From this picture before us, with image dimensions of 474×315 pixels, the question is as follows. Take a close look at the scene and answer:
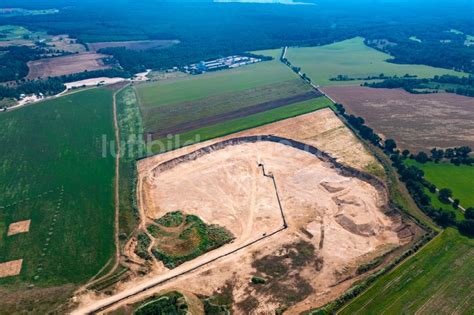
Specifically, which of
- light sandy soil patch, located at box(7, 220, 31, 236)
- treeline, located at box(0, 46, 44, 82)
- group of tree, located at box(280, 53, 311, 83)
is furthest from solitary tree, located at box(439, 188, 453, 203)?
treeline, located at box(0, 46, 44, 82)

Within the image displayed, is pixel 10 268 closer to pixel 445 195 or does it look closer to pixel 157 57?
pixel 445 195

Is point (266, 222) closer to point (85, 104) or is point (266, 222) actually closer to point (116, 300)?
point (116, 300)

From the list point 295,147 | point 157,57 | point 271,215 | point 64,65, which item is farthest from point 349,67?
point 64,65

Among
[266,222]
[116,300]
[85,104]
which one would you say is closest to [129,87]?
[85,104]

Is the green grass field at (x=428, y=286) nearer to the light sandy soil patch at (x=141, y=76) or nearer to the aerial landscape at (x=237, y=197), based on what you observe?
the aerial landscape at (x=237, y=197)

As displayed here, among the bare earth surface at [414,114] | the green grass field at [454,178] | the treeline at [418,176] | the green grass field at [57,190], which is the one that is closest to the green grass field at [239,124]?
the bare earth surface at [414,114]
